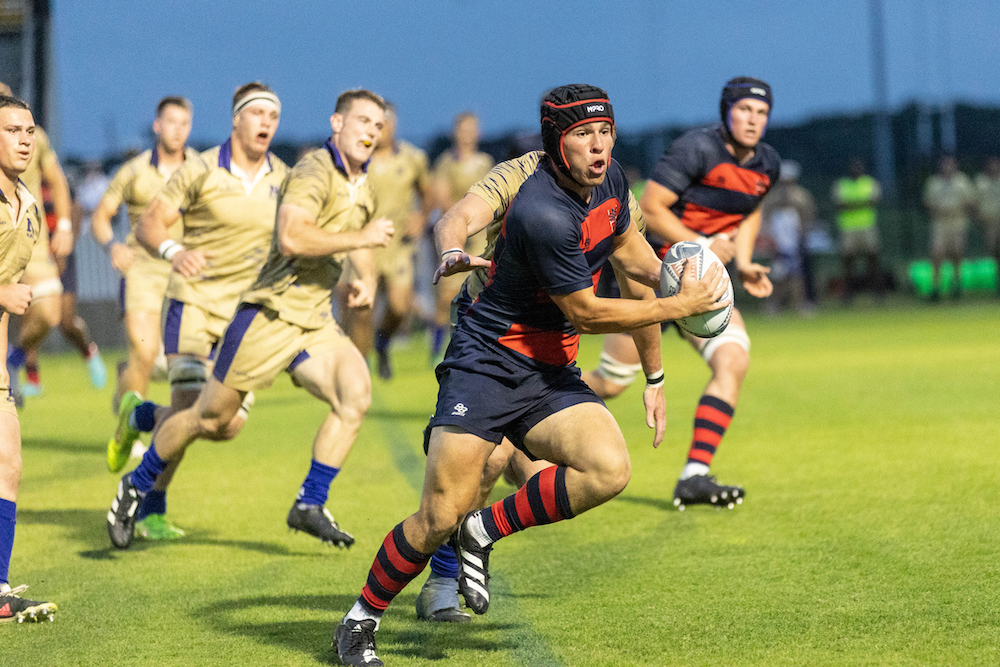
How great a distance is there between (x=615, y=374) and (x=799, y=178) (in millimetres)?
25160

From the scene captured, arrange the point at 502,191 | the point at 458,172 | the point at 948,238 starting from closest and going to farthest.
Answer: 1. the point at 502,191
2. the point at 458,172
3. the point at 948,238

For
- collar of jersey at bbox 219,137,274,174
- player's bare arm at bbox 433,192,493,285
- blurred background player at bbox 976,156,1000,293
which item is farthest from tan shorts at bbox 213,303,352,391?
blurred background player at bbox 976,156,1000,293

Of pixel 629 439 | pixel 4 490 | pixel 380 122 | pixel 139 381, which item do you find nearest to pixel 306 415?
pixel 139 381

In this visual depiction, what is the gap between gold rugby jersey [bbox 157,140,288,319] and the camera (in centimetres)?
682

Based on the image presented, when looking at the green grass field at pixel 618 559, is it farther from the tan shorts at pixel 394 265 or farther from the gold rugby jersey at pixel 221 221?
the tan shorts at pixel 394 265

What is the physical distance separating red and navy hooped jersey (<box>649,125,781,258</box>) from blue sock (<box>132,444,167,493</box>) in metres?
3.05

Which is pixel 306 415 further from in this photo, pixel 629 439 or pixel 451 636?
pixel 451 636

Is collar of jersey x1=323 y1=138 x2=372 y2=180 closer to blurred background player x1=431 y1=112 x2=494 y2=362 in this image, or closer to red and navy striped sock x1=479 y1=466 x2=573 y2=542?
red and navy striped sock x1=479 y1=466 x2=573 y2=542

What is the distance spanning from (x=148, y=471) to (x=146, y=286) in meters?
2.96

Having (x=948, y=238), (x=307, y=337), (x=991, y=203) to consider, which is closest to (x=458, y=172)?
(x=307, y=337)

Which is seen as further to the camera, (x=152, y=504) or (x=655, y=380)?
(x=152, y=504)

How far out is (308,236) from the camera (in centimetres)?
586

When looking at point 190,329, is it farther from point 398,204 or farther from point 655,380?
point 398,204

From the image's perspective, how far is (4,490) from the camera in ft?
16.6
